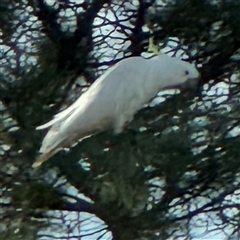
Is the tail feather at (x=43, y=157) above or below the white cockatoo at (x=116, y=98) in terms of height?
below

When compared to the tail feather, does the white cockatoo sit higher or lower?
higher

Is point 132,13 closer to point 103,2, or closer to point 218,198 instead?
point 103,2

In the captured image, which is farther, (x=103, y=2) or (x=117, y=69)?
(x=103, y=2)

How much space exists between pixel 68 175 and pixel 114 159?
2.1 inches

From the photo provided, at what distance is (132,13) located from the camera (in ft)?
2.42

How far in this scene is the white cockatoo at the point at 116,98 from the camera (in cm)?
60

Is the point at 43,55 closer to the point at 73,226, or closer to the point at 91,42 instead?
the point at 91,42

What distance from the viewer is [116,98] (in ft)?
1.97

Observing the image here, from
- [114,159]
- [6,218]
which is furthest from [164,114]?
[6,218]

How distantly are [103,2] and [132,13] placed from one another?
0.03m

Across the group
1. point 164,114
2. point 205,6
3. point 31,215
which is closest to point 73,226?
point 31,215

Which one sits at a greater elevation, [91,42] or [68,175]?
[91,42]

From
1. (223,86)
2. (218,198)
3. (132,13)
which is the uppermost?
(132,13)

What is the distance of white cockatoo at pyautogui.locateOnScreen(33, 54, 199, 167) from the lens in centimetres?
60
